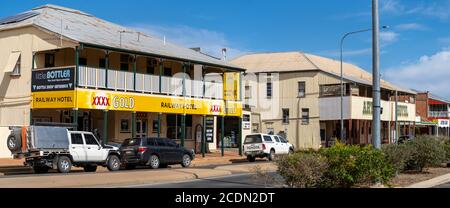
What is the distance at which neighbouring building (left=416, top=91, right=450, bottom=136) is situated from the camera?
3452 inches

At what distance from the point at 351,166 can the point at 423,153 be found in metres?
9.22

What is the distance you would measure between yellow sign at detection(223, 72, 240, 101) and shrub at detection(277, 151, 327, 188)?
90.2 ft

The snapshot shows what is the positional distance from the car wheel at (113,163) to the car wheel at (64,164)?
2461 mm

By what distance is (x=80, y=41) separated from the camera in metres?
28.8

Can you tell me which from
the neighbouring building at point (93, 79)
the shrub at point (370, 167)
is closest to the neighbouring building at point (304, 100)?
the neighbouring building at point (93, 79)

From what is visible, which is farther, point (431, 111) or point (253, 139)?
point (431, 111)

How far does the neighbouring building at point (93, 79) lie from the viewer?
29891mm

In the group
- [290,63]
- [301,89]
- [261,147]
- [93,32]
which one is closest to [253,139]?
[261,147]

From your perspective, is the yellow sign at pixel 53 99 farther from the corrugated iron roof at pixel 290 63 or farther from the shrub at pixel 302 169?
the corrugated iron roof at pixel 290 63

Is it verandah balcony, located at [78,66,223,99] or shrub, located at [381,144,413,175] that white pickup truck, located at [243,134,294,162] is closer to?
verandah balcony, located at [78,66,223,99]

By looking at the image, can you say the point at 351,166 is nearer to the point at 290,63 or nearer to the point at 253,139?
the point at 253,139

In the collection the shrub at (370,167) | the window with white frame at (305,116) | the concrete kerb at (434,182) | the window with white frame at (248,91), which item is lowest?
the concrete kerb at (434,182)

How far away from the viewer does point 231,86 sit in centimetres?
4375
